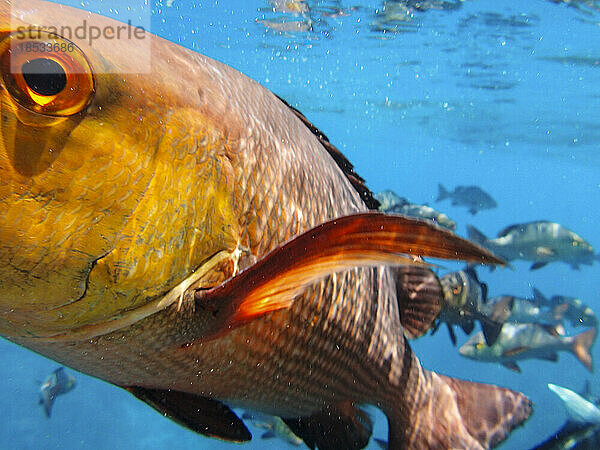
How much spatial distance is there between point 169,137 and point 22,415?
2222 cm

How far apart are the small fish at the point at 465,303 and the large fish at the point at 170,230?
10.3 ft

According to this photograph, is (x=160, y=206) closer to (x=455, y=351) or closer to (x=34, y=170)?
(x=34, y=170)

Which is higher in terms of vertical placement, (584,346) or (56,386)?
(584,346)

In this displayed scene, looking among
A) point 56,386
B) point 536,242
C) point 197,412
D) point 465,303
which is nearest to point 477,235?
point 536,242

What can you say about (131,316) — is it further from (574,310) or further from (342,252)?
(574,310)

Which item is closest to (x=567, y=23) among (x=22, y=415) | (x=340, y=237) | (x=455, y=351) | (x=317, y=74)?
(x=317, y=74)

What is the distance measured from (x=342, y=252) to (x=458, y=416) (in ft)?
7.41

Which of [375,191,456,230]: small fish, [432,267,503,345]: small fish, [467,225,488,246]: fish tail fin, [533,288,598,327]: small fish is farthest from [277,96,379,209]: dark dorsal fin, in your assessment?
[533,288,598,327]: small fish

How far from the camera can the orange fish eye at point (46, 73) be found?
0.83 metres

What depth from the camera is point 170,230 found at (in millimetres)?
1051

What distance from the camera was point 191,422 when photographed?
5.99 feet

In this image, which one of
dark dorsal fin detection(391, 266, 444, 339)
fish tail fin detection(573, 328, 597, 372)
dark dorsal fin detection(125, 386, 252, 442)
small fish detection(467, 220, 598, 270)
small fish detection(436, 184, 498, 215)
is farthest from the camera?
small fish detection(436, 184, 498, 215)

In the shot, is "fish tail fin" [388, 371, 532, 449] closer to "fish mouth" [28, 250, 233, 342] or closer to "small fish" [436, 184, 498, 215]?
"fish mouth" [28, 250, 233, 342]

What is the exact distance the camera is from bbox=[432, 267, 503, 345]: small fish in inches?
183
